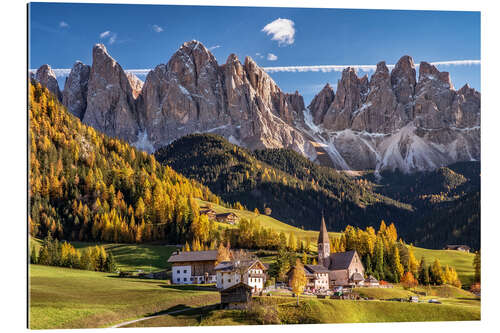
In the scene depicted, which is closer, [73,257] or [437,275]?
[73,257]

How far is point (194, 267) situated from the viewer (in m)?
42.3

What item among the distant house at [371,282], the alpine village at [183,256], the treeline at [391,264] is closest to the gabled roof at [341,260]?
the alpine village at [183,256]

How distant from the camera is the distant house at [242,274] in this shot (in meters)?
37.1

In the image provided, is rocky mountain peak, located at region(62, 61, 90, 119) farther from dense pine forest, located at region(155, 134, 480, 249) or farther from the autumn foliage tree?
the autumn foliage tree

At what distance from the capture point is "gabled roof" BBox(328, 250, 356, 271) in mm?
44594

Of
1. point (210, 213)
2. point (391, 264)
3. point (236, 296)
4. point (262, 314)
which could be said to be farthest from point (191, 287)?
point (210, 213)

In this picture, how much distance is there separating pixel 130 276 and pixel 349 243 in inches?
713

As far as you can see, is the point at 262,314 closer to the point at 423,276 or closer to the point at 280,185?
the point at 423,276

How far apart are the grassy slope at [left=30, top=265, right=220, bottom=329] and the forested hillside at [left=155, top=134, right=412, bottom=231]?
262 ft

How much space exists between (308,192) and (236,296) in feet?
350

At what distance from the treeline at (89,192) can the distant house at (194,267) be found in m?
10.2

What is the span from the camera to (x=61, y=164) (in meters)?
57.0

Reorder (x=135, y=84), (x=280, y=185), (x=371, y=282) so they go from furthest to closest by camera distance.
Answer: (x=135, y=84)
(x=280, y=185)
(x=371, y=282)
